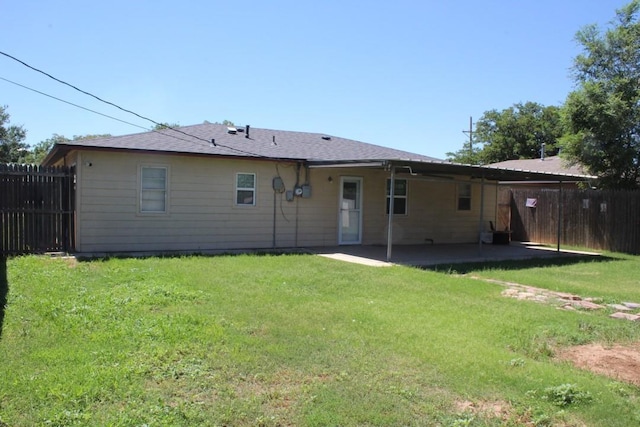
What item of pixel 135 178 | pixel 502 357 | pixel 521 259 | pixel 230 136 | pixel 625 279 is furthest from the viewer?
pixel 230 136

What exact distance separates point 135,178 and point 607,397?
A: 34.5 feet

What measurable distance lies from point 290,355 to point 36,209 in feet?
29.0

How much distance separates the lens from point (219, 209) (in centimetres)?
1297

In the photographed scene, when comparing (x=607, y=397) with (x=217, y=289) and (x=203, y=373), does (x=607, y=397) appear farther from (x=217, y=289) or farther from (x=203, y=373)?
(x=217, y=289)

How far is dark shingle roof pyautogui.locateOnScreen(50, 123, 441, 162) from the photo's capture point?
12.1 m

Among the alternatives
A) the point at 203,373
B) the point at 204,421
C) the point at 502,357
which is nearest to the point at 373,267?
the point at 502,357

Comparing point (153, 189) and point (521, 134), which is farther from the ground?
A: point (521, 134)

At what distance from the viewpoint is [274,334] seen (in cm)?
539

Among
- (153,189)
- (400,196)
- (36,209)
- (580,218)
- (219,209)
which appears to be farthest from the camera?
(580,218)

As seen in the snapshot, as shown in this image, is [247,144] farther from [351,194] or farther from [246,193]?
[351,194]

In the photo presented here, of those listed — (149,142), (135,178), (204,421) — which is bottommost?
(204,421)

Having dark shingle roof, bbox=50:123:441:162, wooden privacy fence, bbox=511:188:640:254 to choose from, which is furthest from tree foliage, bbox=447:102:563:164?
dark shingle roof, bbox=50:123:441:162

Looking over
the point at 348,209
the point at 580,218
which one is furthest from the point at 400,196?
the point at 580,218

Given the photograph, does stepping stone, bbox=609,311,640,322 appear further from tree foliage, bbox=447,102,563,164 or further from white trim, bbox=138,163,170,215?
Result: tree foliage, bbox=447,102,563,164
